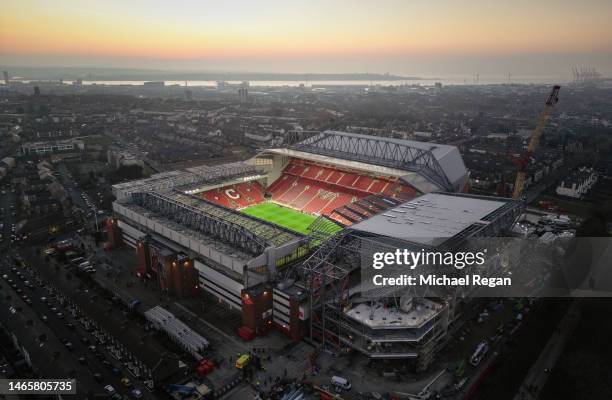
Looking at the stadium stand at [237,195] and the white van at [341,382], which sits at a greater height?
the stadium stand at [237,195]

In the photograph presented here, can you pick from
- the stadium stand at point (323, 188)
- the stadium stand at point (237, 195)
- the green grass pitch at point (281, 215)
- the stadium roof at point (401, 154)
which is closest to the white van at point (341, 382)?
the green grass pitch at point (281, 215)

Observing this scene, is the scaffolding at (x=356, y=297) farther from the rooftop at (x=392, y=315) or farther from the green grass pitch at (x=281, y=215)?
the green grass pitch at (x=281, y=215)

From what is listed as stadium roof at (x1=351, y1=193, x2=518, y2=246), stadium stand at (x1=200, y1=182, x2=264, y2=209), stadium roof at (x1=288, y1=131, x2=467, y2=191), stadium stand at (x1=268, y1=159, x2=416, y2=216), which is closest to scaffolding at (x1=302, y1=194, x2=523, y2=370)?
stadium roof at (x1=351, y1=193, x2=518, y2=246)

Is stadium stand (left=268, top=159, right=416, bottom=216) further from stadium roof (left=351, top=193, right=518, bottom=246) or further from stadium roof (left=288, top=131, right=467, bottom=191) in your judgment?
stadium roof (left=351, top=193, right=518, bottom=246)

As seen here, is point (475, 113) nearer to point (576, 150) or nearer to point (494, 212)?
point (576, 150)

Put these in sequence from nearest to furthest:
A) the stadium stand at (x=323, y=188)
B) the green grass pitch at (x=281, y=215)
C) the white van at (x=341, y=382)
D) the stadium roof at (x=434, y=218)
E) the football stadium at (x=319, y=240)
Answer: the white van at (x=341, y=382) < the football stadium at (x=319, y=240) < the stadium roof at (x=434, y=218) < the green grass pitch at (x=281, y=215) < the stadium stand at (x=323, y=188)

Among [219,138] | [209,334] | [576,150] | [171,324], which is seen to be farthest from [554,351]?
[219,138]
